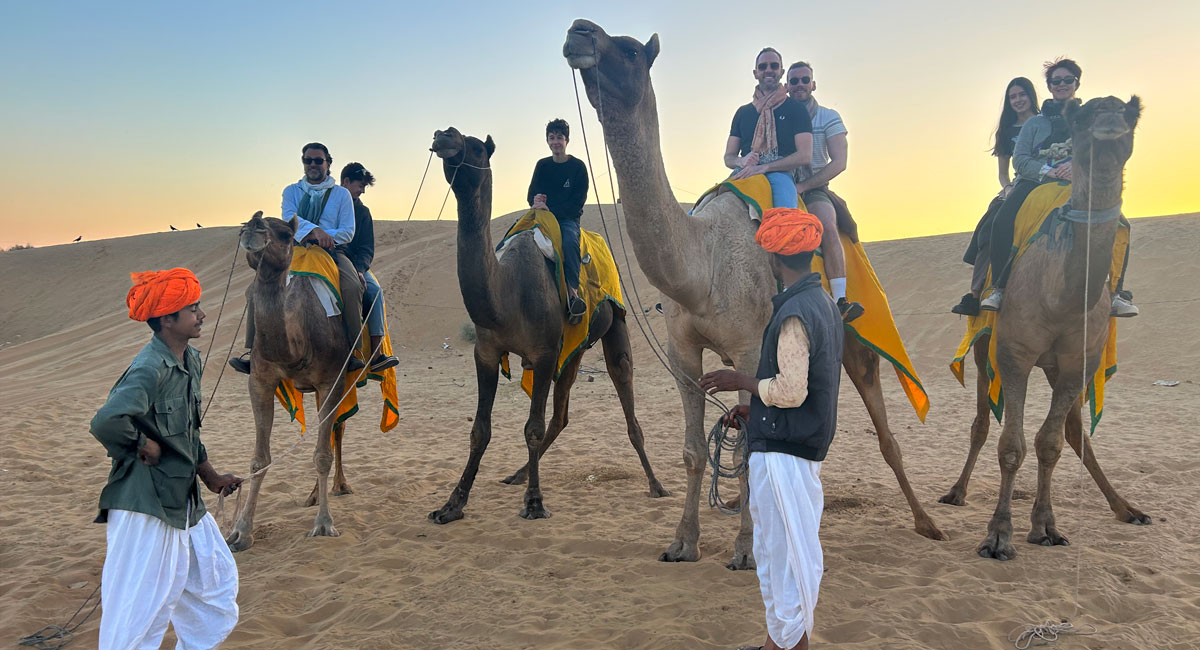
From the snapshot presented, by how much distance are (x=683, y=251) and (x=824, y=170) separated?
6.05ft

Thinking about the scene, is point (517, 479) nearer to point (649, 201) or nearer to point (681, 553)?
point (681, 553)

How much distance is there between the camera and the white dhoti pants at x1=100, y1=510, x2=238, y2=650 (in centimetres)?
324

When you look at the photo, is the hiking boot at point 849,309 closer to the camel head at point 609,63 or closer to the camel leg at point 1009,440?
the camel leg at point 1009,440

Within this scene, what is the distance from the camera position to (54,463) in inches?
370

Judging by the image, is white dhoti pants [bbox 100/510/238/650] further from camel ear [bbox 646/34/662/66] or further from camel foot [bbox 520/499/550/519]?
camel ear [bbox 646/34/662/66]

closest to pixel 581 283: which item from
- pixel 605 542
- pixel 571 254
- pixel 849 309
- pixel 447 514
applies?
pixel 571 254

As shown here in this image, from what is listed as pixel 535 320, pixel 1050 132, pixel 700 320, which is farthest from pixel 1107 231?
pixel 535 320

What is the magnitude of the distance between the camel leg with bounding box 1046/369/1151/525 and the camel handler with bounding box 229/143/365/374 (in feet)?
19.5

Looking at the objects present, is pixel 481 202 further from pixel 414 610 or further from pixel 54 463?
pixel 54 463

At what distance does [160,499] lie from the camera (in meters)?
3.33

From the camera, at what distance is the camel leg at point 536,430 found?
6.86m

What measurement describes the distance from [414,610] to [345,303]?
3.16 metres

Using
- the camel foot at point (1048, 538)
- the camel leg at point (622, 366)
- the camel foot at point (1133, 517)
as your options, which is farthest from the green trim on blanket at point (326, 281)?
the camel foot at point (1133, 517)

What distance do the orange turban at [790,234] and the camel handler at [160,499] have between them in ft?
8.99
